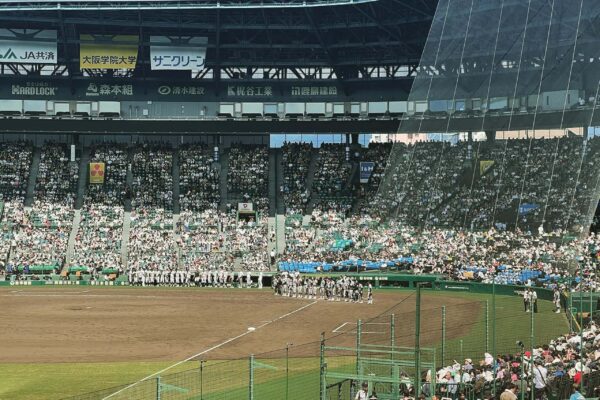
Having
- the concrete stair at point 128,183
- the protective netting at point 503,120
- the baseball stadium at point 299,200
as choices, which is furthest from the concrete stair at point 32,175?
the protective netting at point 503,120

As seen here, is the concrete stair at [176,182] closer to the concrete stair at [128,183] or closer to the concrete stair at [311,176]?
the concrete stair at [128,183]

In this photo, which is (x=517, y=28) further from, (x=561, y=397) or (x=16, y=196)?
(x=16, y=196)

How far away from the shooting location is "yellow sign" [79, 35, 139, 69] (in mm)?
75812

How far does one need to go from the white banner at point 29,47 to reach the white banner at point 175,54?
842 centimetres

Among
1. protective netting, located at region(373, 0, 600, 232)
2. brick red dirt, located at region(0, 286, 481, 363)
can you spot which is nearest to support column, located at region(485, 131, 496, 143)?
protective netting, located at region(373, 0, 600, 232)

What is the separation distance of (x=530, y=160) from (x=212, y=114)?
158 feet

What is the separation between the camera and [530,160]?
122 ft

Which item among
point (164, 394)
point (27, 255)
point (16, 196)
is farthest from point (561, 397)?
point (16, 196)

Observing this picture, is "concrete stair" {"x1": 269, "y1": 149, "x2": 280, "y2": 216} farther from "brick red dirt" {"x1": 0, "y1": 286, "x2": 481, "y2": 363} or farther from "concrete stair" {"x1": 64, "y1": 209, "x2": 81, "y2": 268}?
"brick red dirt" {"x1": 0, "y1": 286, "x2": 481, "y2": 363}

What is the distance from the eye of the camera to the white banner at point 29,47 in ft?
246

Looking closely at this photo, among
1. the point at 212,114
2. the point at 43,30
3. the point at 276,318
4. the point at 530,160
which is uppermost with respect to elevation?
the point at 43,30

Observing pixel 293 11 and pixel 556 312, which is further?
pixel 293 11

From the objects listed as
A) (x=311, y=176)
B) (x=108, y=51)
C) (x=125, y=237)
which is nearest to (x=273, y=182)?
(x=311, y=176)

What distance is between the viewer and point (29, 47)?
7506 cm
